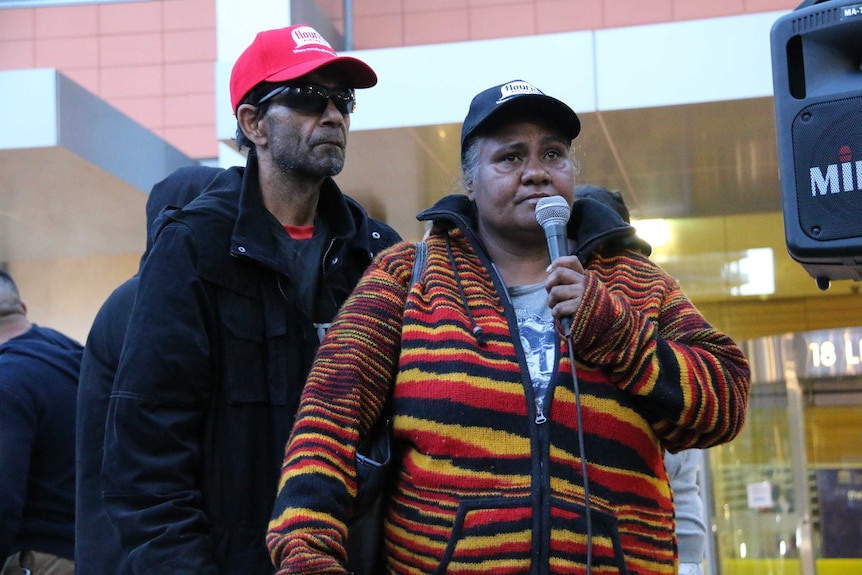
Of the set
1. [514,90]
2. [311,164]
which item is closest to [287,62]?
[311,164]

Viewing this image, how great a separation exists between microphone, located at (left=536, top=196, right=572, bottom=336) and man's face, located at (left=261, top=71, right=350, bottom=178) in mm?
669

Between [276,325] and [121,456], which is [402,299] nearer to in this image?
[276,325]

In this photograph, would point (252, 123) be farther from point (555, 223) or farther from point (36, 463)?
point (36, 463)

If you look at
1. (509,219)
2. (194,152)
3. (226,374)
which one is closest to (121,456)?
(226,374)

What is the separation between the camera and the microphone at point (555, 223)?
2.41 m

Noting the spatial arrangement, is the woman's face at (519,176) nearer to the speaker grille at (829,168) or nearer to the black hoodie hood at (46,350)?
the speaker grille at (829,168)

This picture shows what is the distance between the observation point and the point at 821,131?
2.65 meters

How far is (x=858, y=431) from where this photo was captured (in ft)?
32.0

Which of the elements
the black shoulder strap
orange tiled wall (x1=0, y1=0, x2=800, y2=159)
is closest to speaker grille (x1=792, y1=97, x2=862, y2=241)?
the black shoulder strap

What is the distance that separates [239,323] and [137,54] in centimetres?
959

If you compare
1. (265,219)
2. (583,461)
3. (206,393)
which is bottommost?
(583,461)

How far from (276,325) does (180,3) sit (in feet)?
31.5

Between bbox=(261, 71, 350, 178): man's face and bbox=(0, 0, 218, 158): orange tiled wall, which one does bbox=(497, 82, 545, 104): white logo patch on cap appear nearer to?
bbox=(261, 71, 350, 178): man's face

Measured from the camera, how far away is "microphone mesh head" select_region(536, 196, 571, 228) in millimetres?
2480
